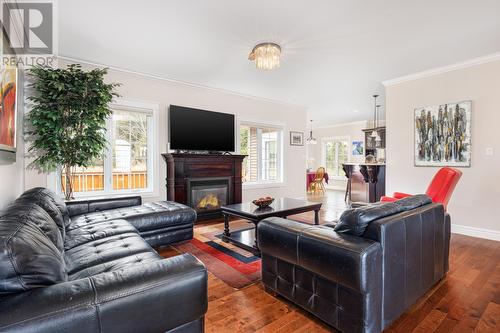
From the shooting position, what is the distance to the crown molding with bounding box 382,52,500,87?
3.47m

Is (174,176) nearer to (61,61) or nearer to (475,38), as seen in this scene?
(61,61)

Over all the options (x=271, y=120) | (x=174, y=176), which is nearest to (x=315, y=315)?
(x=174, y=176)

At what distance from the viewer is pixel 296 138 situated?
649 centimetres

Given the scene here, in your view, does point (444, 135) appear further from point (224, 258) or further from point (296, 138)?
point (224, 258)

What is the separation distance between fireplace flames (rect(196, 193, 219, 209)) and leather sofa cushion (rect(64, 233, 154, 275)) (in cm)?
256

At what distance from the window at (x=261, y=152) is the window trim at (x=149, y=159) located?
195 centimetres

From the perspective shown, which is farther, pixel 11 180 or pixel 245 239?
pixel 245 239

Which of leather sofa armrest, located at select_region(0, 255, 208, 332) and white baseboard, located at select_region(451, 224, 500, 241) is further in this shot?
white baseboard, located at select_region(451, 224, 500, 241)

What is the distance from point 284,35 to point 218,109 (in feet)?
8.01

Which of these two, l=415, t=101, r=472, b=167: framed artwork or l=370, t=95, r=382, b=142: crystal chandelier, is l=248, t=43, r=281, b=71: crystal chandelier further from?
l=370, t=95, r=382, b=142: crystal chandelier

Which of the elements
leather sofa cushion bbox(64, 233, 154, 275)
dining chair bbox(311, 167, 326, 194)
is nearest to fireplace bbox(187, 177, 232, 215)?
leather sofa cushion bbox(64, 233, 154, 275)

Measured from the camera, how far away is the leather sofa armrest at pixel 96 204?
→ 2984 millimetres

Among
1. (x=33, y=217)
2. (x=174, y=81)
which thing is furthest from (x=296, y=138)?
(x=33, y=217)

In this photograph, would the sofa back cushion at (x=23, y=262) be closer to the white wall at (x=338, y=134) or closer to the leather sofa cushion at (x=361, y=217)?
the leather sofa cushion at (x=361, y=217)
